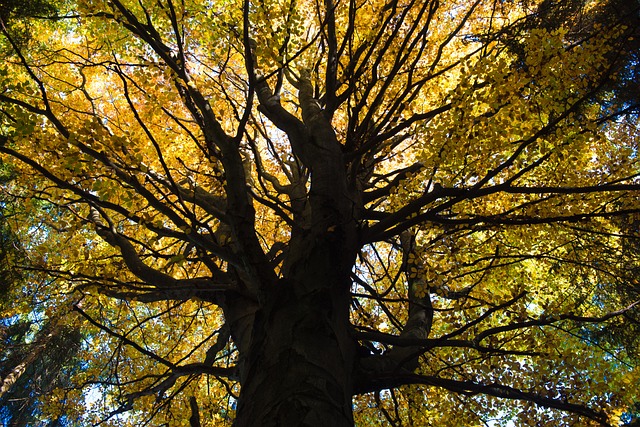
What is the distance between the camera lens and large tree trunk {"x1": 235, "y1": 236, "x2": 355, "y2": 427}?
2080mm

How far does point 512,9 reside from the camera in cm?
777

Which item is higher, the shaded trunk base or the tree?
the tree

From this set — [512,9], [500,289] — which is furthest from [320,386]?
[512,9]

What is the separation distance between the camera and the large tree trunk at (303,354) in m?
2.08

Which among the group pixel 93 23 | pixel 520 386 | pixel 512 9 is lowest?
pixel 520 386

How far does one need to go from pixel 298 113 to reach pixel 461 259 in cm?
390

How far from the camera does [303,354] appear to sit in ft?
7.77

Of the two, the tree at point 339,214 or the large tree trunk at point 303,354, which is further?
the tree at point 339,214

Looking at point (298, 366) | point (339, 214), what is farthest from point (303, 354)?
point (339, 214)

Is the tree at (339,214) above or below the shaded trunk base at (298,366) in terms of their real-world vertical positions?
above

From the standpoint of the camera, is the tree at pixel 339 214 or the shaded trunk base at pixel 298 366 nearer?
the shaded trunk base at pixel 298 366

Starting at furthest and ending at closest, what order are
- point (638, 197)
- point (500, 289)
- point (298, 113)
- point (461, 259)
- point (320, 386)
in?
point (298, 113) < point (500, 289) < point (461, 259) < point (638, 197) < point (320, 386)

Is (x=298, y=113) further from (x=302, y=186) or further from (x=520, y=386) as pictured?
(x=520, y=386)

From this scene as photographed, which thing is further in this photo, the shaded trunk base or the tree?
the tree
